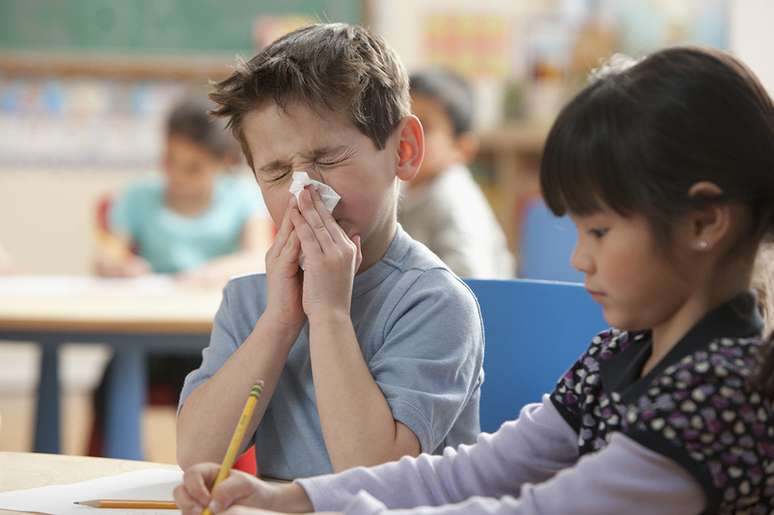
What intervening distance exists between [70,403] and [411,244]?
3446mm

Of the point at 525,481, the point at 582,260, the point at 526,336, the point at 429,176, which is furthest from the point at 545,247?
the point at 582,260

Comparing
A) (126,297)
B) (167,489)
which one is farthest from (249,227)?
(167,489)

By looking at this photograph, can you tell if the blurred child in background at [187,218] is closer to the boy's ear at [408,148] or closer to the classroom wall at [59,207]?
the classroom wall at [59,207]

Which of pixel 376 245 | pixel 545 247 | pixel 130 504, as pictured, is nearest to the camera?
pixel 130 504

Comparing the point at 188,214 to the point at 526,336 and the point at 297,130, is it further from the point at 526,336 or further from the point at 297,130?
the point at 297,130

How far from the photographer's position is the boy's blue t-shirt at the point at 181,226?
3.26 meters

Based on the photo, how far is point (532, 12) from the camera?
15.2 feet

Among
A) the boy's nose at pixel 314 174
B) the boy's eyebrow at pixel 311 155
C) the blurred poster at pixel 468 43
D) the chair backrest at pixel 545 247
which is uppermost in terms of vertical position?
the blurred poster at pixel 468 43

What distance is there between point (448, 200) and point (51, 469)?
74.4 inches

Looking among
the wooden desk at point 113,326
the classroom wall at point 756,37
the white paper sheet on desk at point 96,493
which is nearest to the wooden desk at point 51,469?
the white paper sheet on desk at point 96,493

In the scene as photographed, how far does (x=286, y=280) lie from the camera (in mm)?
1172

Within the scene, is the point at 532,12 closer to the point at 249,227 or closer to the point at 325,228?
the point at 249,227

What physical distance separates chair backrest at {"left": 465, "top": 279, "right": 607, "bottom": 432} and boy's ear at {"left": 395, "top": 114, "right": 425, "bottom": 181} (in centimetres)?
18

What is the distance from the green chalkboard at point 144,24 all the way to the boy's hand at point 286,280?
3.37 m
